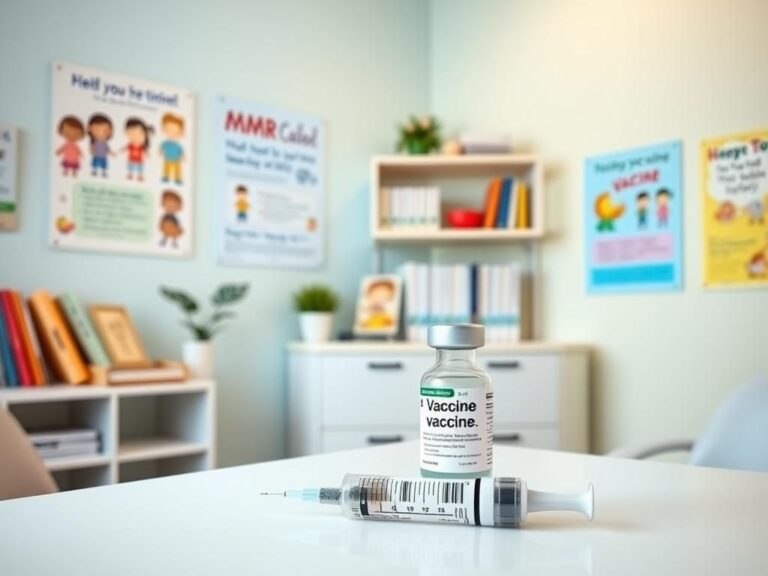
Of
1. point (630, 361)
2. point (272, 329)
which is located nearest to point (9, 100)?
point (272, 329)

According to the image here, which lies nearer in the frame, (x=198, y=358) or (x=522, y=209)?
(x=198, y=358)

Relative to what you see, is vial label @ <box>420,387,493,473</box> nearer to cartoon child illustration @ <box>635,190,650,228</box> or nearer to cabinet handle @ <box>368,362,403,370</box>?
cabinet handle @ <box>368,362,403,370</box>

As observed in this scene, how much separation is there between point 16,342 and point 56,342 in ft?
0.39

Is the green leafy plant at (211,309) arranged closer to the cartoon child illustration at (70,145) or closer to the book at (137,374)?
the book at (137,374)

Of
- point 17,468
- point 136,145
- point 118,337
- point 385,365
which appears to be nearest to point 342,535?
point 17,468

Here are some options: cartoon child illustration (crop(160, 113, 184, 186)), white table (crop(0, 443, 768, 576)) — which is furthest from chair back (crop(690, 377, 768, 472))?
cartoon child illustration (crop(160, 113, 184, 186))

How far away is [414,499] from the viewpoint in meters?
0.84

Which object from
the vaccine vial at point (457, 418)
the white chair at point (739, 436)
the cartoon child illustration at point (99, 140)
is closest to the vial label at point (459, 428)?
the vaccine vial at point (457, 418)

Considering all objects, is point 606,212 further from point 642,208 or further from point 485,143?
point 485,143

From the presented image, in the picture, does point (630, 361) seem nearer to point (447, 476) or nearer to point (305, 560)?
point (447, 476)

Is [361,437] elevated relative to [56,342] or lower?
lower

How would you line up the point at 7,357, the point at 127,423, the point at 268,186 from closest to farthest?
1. the point at 7,357
2. the point at 127,423
3. the point at 268,186

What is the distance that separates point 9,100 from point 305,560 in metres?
2.45

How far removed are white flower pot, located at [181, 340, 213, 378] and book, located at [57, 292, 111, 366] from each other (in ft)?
1.13
